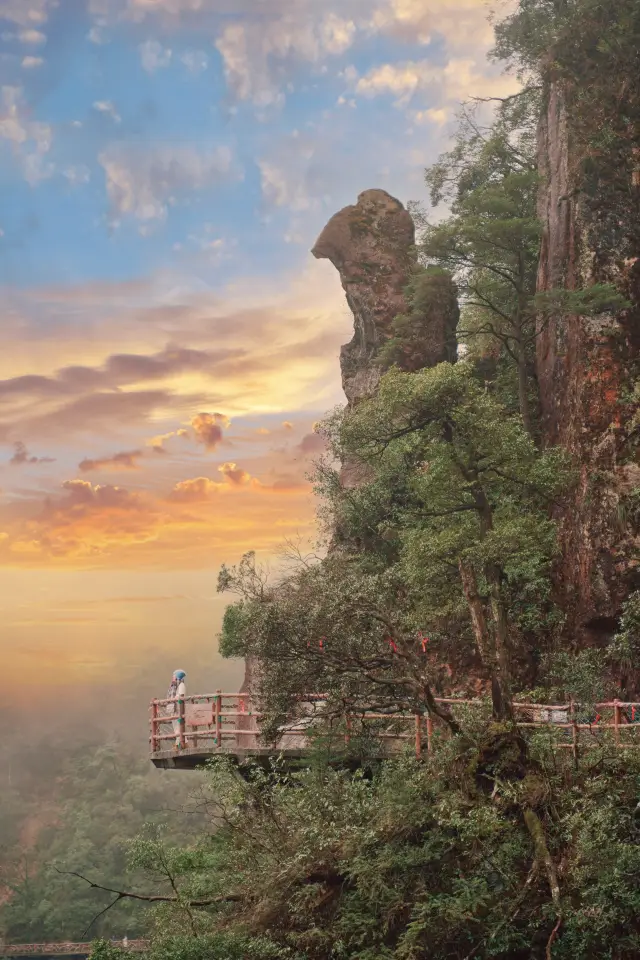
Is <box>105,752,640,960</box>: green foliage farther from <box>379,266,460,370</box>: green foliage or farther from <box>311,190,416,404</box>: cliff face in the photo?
<box>311,190,416,404</box>: cliff face

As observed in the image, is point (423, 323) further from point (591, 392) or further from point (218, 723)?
point (218, 723)

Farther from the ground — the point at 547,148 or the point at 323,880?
the point at 547,148

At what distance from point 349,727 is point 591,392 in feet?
37.4

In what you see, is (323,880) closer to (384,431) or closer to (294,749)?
(294,749)

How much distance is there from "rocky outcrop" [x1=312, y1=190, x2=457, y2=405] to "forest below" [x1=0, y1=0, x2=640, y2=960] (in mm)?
1134

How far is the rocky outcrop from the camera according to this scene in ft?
112

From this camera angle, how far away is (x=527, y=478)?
838 inches

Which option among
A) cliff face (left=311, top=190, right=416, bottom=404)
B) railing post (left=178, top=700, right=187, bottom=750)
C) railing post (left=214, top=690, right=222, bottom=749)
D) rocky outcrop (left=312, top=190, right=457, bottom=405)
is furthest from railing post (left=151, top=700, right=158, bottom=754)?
cliff face (left=311, top=190, right=416, bottom=404)

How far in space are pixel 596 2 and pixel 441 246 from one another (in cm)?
766

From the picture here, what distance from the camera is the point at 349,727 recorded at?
1611cm

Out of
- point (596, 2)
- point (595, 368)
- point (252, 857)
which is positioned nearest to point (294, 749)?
point (252, 857)

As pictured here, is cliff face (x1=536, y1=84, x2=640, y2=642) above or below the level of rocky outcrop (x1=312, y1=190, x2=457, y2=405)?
below

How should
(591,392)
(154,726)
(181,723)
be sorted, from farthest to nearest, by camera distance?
(591,392), (154,726), (181,723)

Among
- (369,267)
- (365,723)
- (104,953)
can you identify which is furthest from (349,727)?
(369,267)
